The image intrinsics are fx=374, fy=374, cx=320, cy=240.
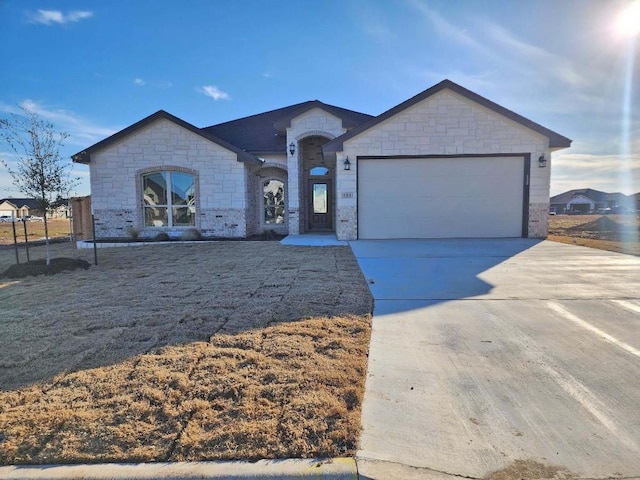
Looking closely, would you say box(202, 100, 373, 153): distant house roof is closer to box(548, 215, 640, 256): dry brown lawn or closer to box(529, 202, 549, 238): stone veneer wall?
box(529, 202, 549, 238): stone veneer wall

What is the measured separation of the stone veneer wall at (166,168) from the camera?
14586 millimetres

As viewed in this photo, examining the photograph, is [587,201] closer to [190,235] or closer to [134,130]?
[190,235]

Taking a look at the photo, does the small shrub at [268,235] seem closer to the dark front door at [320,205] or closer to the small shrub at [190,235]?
the small shrub at [190,235]

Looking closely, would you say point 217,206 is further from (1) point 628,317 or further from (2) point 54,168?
(1) point 628,317

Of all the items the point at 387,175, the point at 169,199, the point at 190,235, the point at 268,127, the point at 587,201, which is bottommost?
the point at 190,235

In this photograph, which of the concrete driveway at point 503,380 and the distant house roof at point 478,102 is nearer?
the concrete driveway at point 503,380

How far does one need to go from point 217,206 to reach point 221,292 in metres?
9.40

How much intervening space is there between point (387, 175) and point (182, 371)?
11077mm

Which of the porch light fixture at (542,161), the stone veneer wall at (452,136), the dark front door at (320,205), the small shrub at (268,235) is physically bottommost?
the small shrub at (268,235)

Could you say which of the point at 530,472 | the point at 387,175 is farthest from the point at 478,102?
the point at 530,472

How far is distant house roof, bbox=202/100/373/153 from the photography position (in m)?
15.7

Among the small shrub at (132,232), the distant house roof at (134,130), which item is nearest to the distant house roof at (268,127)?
the distant house roof at (134,130)

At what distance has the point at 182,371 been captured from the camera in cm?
324

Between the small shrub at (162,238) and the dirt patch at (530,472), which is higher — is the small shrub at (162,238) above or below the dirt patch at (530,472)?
above
